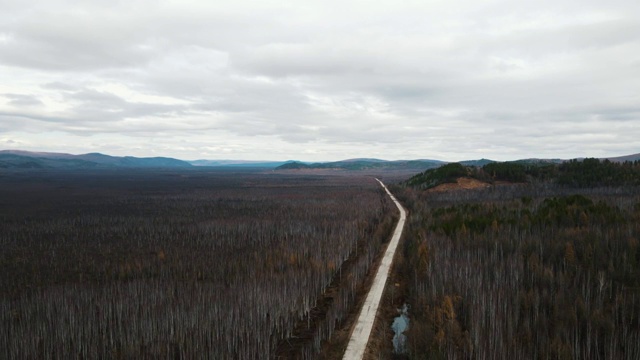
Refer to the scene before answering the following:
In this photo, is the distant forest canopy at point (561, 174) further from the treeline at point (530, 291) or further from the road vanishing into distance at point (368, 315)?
the road vanishing into distance at point (368, 315)

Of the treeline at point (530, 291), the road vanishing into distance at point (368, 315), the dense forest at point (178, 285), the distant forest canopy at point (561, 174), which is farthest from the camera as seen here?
the distant forest canopy at point (561, 174)

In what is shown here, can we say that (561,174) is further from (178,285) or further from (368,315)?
(178,285)

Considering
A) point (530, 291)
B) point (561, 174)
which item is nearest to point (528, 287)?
point (530, 291)

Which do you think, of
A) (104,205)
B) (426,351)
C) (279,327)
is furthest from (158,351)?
(104,205)

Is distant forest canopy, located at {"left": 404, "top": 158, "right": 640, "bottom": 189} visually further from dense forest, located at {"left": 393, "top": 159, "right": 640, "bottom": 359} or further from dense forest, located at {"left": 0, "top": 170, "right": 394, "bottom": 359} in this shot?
dense forest, located at {"left": 0, "top": 170, "right": 394, "bottom": 359}

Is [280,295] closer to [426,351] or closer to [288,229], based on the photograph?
[426,351]

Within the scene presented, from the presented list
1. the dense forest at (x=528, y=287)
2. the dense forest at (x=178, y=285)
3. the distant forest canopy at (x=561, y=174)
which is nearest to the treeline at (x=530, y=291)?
the dense forest at (x=528, y=287)
